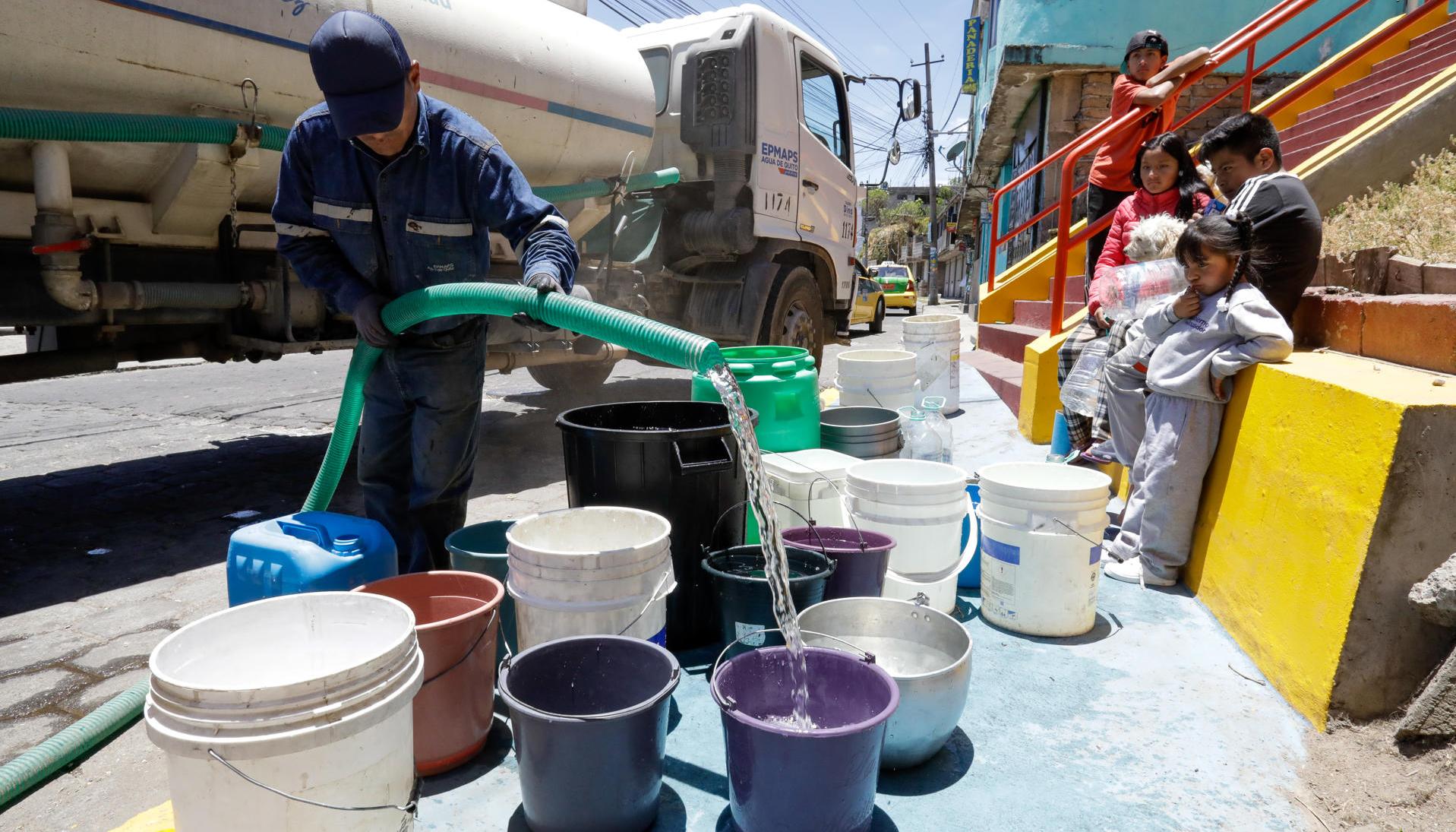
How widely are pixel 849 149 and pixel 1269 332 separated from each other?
5.67 metres

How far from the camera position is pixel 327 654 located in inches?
69.1

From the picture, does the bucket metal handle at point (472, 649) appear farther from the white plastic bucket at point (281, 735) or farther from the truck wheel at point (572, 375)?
the truck wheel at point (572, 375)

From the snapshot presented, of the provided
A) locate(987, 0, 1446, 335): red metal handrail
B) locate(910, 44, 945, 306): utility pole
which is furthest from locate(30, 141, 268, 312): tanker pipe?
locate(910, 44, 945, 306): utility pole

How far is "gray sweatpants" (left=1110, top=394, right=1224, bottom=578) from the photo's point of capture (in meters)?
2.88

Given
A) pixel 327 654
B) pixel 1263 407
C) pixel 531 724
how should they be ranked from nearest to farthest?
pixel 531 724
pixel 327 654
pixel 1263 407

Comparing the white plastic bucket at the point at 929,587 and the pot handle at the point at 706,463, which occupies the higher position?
the pot handle at the point at 706,463

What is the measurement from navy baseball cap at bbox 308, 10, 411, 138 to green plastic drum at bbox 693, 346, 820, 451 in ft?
4.48

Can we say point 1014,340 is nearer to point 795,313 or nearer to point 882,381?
point 795,313

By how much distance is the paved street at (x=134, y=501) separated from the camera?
251cm

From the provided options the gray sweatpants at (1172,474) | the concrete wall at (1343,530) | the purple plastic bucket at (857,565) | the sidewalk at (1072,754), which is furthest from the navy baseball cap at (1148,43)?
the purple plastic bucket at (857,565)

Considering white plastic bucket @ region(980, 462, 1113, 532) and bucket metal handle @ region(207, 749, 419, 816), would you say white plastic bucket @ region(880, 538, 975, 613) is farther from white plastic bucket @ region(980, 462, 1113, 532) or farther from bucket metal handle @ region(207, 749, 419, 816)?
bucket metal handle @ region(207, 749, 419, 816)

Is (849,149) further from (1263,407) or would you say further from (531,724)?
(531,724)

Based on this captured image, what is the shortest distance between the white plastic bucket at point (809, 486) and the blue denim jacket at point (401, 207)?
3.42 feet

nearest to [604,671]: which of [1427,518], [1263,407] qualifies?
[1427,518]
